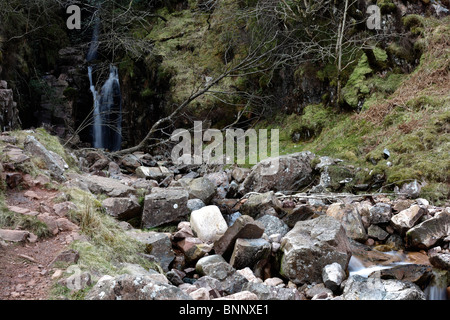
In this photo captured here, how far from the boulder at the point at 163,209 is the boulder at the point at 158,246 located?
101 cm

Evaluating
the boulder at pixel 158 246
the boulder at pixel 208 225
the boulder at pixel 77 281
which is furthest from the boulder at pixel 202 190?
the boulder at pixel 77 281

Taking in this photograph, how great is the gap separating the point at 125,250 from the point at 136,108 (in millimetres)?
12394

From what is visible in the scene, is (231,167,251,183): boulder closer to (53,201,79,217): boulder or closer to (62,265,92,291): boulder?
(53,201,79,217): boulder

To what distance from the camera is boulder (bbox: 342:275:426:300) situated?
3.52 meters

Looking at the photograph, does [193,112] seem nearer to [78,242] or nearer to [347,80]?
[347,80]

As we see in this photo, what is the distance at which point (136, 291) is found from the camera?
2.30 m

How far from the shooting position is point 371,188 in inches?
272

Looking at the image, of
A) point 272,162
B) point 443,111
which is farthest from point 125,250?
point 443,111

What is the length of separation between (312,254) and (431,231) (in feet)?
6.66

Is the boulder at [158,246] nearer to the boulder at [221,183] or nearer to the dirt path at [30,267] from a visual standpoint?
the dirt path at [30,267]

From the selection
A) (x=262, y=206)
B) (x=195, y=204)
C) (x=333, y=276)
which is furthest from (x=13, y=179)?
(x=262, y=206)

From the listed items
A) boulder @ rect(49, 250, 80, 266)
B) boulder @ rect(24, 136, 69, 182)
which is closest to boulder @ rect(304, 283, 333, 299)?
boulder @ rect(49, 250, 80, 266)

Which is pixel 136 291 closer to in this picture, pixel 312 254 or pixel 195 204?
pixel 312 254

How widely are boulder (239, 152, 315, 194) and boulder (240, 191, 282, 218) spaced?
1.13 meters
